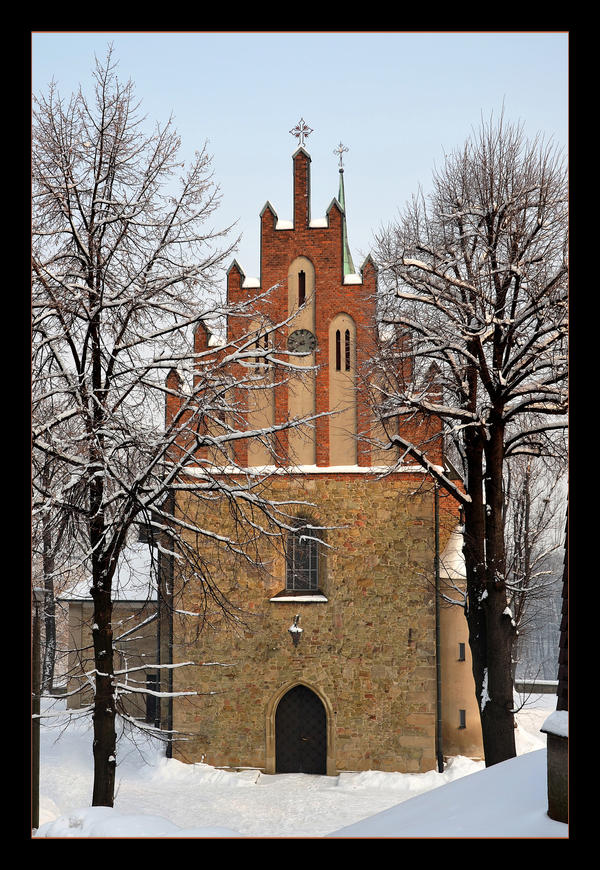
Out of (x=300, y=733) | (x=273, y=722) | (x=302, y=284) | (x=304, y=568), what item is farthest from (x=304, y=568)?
(x=302, y=284)

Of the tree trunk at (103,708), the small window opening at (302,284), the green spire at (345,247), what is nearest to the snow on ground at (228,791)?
the tree trunk at (103,708)

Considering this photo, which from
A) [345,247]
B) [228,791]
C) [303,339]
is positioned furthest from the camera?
[345,247]

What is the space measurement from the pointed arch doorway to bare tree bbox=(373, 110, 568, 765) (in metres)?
5.33

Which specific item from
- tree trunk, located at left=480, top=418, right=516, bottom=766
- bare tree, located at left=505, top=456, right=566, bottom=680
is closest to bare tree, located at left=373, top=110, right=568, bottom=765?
tree trunk, located at left=480, top=418, right=516, bottom=766

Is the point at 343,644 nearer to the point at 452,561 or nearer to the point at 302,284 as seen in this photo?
the point at 452,561

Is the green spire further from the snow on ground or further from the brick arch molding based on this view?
the snow on ground

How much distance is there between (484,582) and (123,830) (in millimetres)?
5829

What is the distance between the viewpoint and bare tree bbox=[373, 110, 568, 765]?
9.52 metres

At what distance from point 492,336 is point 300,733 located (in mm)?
8431

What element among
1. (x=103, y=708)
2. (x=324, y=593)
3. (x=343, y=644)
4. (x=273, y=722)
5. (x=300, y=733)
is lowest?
(x=300, y=733)

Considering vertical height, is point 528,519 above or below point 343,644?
above

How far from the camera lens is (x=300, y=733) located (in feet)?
48.4
